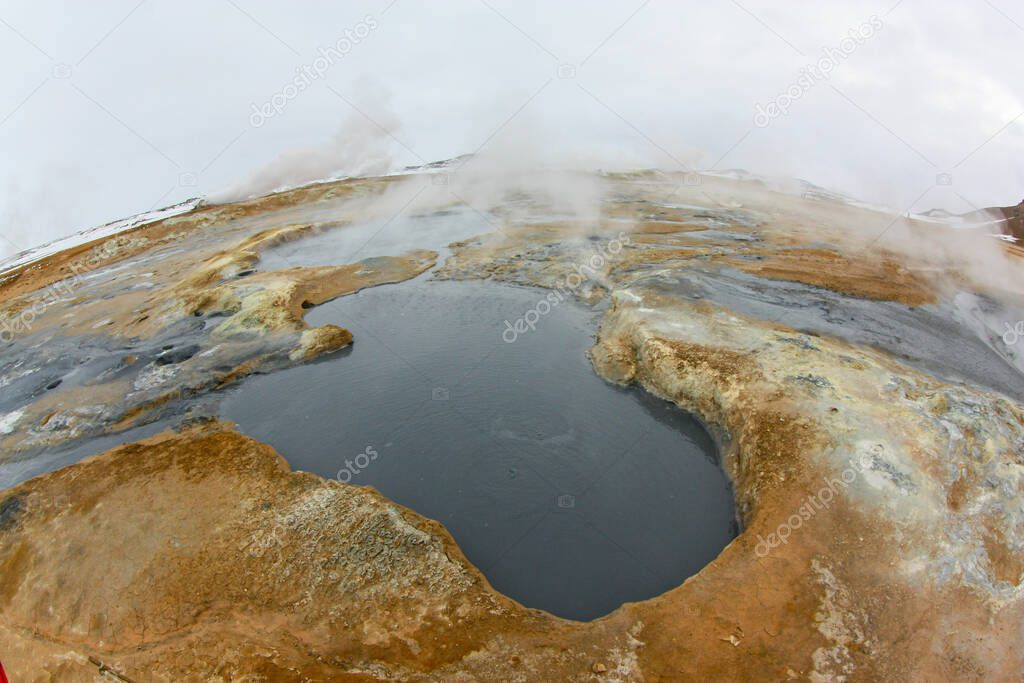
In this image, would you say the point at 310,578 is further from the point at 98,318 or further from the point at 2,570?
the point at 98,318

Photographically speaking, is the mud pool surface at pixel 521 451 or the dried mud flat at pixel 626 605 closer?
the dried mud flat at pixel 626 605

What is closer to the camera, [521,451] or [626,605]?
[626,605]

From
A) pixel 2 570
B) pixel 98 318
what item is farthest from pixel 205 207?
pixel 2 570

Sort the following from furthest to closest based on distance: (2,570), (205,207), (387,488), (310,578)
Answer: (205,207) < (387,488) < (2,570) < (310,578)

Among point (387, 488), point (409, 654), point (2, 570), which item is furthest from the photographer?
point (387, 488)
